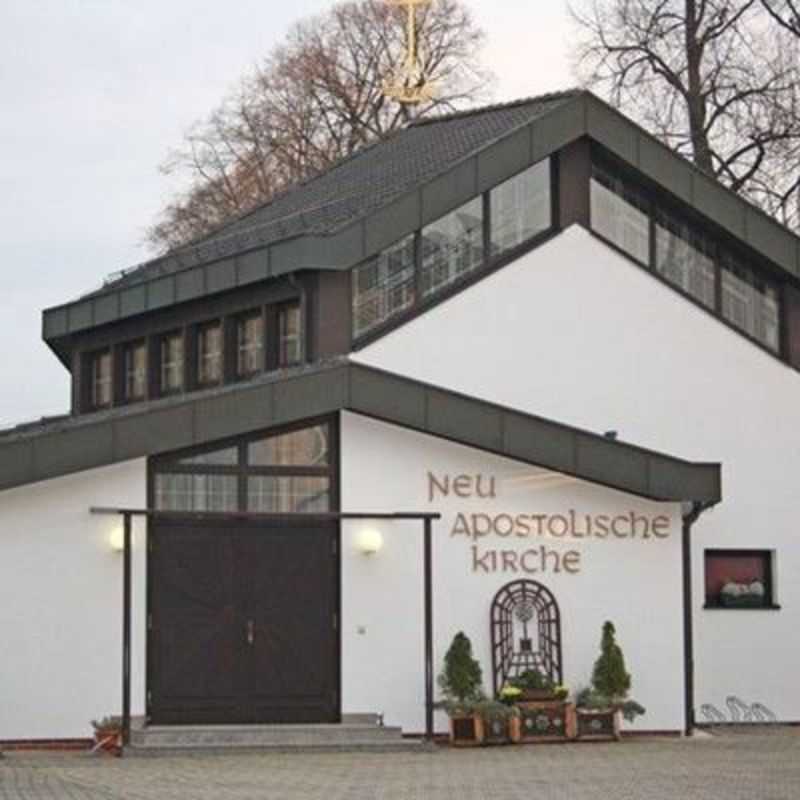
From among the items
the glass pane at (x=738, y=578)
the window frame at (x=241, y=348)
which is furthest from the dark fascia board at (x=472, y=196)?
the glass pane at (x=738, y=578)

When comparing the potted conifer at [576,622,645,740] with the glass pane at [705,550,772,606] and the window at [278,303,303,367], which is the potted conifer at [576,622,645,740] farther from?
the window at [278,303,303,367]

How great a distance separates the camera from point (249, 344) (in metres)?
34.2

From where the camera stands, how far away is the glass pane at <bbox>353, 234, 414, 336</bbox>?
3219 centimetres

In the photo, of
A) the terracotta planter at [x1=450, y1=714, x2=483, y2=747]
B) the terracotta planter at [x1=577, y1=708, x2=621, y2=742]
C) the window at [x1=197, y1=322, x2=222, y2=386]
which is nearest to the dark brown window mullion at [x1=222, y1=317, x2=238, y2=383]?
the window at [x1=197, y1=322, x2=222, y2=386]

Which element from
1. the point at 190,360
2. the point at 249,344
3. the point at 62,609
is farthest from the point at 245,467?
the point at 190,360

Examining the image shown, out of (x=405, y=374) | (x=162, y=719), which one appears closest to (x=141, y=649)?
Answer: (x=162, y=719)

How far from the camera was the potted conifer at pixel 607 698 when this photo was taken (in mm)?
29578

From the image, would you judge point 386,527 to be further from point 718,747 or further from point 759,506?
point 759,506

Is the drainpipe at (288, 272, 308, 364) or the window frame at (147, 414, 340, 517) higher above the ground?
the drainpipe at (288, 272, 308, 364)

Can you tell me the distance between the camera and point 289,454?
95.8 ft

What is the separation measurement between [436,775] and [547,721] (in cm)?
443

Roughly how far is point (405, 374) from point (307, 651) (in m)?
4.74

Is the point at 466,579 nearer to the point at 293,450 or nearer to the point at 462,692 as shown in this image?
the point at 462,692

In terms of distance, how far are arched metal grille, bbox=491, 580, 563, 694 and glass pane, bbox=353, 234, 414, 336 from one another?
4250 millimetres
